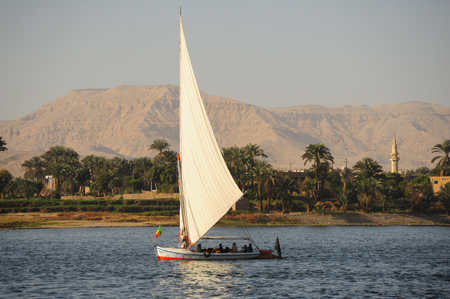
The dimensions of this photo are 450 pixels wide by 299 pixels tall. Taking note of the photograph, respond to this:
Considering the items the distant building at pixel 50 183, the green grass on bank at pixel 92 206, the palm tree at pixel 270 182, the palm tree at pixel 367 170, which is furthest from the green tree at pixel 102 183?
the palm tree at pixel 367 170

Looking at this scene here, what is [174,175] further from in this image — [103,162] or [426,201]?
[426,201]

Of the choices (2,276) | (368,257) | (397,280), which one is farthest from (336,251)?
(2,276)

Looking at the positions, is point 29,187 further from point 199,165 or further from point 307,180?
point 199,165

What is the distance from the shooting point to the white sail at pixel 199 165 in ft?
130

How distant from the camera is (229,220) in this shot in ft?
296

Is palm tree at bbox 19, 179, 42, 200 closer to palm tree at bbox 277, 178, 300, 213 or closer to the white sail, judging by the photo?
palm tree at bbox 277, 178, 300, 213

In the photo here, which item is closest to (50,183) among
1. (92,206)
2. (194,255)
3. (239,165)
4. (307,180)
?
(92,206)

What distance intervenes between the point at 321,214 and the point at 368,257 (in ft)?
144

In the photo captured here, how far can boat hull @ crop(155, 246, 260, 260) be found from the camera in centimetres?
4259

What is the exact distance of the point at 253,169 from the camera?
325 feet

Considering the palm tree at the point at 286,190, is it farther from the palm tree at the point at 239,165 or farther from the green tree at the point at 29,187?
the green tree at the point at 29,187

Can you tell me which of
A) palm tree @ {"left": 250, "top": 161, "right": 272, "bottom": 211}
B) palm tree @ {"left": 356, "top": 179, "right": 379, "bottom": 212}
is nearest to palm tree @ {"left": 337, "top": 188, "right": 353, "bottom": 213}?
palm tree @ {"left": 356, "top": 179, "right": 379, "bottom": 212}

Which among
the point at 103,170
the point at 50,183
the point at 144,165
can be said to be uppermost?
the point at 144,165

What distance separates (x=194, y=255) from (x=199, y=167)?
24.6 feet
